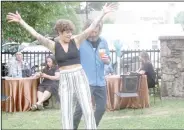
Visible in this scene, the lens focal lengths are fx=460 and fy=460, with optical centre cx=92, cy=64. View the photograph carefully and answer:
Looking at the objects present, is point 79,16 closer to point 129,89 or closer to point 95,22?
point 95,22

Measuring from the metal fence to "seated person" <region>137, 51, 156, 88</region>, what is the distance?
0.18 feet

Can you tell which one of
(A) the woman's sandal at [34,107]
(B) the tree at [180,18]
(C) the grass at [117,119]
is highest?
(B) the tree at [180,18]

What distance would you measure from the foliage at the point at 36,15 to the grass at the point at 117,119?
73cm

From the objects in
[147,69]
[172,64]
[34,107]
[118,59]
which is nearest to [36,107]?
[34,107]

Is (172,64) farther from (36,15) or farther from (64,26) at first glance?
(64,26)

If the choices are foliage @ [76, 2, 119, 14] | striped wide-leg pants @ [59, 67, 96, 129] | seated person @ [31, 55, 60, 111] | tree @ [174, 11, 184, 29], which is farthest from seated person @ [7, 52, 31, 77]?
tree @ [174, 11, 184, 29]

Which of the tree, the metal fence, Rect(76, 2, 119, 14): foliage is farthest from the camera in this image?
the metal fence

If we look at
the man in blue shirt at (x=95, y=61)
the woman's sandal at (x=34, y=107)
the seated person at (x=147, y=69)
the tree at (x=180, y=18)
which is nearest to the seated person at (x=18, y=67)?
the woman's sandal at (x=34, y=107)

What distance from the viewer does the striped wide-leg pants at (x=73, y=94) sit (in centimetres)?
366

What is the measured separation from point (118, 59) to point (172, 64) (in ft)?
4.11

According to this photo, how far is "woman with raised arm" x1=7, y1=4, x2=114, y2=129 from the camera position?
12.0ft

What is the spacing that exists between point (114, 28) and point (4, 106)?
1311 mm

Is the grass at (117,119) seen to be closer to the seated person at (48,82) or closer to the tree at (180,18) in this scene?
the seated person at (48,82)

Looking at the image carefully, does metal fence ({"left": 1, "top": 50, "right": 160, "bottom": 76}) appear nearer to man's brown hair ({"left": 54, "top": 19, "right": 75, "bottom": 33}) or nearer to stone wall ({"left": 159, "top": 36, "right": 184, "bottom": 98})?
stone wall ({"left": 159, "top": 36, "right": 184, "bottom": 98})
